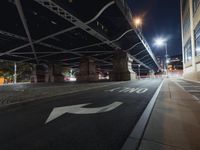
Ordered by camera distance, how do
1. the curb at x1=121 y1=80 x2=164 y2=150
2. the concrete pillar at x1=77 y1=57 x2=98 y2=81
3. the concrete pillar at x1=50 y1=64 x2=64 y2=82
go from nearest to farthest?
the curb at x1=121 y1=80 x2=164 y2=150 < the concrete pillar at x1=77 y1=57 x2=98 y2=81 < the concrete pillar at x1=50 y1=64 x2=64 y2=82

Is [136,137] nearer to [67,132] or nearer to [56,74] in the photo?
[67,132]

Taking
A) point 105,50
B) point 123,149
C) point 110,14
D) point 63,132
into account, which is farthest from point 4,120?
point 105,50

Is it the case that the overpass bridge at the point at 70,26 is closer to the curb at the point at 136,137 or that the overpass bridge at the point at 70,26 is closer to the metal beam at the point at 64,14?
the metal beam at the point at 64,14

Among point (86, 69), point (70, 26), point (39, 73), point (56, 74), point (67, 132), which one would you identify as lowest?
point (67, 132)

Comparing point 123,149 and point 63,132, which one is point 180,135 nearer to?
point 123,149

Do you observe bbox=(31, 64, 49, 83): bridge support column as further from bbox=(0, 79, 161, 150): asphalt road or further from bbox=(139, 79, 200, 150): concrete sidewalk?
bbox=(139, 79, 200, 150): concrete sidewalk

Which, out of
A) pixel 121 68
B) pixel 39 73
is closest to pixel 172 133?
pixel 121 68

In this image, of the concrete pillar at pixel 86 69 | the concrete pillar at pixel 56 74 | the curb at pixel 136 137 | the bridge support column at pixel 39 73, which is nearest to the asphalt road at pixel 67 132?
the curb at pixel 136 137

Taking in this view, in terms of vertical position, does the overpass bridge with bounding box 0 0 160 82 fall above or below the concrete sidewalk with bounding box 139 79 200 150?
above

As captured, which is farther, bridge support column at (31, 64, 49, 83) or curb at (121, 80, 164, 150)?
bridge support column at (31, 64, 49, 83)

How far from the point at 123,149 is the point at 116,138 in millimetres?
481

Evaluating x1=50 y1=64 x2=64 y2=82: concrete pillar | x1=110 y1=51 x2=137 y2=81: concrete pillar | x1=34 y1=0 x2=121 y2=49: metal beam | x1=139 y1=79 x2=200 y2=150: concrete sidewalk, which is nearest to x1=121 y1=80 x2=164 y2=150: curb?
x1=139 y1=79 x2=200 y2=150: concrete sidewalk

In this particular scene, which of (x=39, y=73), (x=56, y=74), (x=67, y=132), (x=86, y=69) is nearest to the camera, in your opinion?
(x=67, y=132)

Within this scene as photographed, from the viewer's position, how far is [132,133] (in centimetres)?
338
